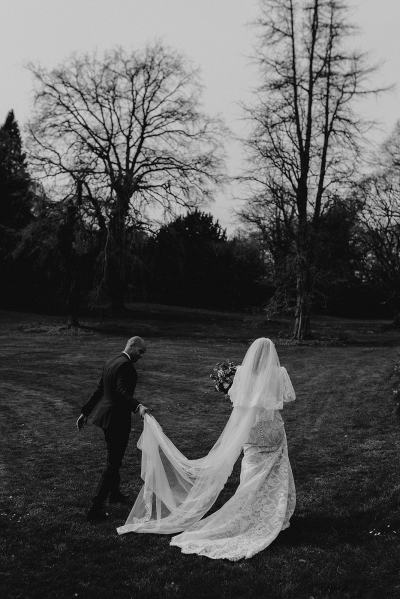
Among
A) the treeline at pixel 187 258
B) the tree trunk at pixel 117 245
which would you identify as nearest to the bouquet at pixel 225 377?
the treeline at pixel 187 258

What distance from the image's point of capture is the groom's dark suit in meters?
7.45

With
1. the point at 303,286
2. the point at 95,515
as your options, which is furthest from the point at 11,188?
the point at 95,515

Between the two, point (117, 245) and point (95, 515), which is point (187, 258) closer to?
point (117, 245)

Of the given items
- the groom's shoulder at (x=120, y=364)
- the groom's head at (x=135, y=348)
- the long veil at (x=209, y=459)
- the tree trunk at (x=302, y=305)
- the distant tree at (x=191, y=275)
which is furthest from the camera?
the distant tree at (x=191, y=275)

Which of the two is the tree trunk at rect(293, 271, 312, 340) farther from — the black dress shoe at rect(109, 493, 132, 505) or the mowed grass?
the black dress shoe at rect(109, 493, 132, 505)

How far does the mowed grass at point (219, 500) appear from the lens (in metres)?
5.68

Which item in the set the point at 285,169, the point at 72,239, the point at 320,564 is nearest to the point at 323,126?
the point at 285,169

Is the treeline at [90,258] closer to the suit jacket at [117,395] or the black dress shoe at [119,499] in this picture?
the black dress shoe at [119,499]

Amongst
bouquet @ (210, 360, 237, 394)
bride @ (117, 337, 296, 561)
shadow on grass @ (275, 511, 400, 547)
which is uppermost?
bouquet @ (210, 360, 237, 394)

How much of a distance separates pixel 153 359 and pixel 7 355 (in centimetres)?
598

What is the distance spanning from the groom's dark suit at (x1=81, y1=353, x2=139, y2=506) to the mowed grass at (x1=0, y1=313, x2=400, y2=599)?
1.76ft

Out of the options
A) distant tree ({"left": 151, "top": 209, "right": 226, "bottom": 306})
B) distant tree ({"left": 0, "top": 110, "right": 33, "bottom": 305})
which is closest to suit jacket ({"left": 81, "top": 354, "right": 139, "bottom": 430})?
distant tree ({"left": 0, "top": 110, "right": 33, "bottom": 305})

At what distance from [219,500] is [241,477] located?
4.17ft

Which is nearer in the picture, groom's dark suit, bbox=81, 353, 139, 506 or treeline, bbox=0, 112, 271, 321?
groom's dark suit, bbox=81, 353, 139, 506
